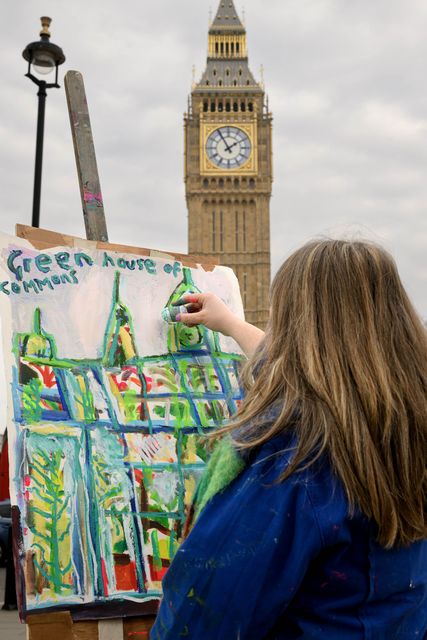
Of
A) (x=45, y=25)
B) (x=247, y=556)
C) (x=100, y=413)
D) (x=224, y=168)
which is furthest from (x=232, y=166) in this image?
(x=247, y=556)

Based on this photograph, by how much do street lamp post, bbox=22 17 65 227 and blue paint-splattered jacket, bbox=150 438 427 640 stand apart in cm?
404

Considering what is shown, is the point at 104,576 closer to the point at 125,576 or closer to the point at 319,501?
the point at 125,576

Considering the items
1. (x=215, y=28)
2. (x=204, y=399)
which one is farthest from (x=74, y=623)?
(x=215, y=28)

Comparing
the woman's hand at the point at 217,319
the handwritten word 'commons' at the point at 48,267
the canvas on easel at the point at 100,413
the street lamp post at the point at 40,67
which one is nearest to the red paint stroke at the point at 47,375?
the canvas on easel at the point at 100,413

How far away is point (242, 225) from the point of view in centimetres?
3972

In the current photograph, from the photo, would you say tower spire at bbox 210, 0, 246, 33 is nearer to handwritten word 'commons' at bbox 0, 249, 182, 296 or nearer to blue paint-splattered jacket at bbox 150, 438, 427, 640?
handwritten word 'commons' at bbox 0, 249, 182, 296

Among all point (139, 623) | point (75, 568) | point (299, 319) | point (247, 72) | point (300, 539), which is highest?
point (247, 72)

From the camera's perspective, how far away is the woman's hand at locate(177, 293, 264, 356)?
5.71 ft

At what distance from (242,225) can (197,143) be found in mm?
5260

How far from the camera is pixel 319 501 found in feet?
2.78

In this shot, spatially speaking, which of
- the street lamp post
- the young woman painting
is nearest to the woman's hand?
the young woman painting

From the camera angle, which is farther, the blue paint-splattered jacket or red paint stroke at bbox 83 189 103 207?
red paint stroke at bbox 83 189 103 207

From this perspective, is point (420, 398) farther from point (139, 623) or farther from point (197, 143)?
point (197, 143)

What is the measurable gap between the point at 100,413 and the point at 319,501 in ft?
3.64
